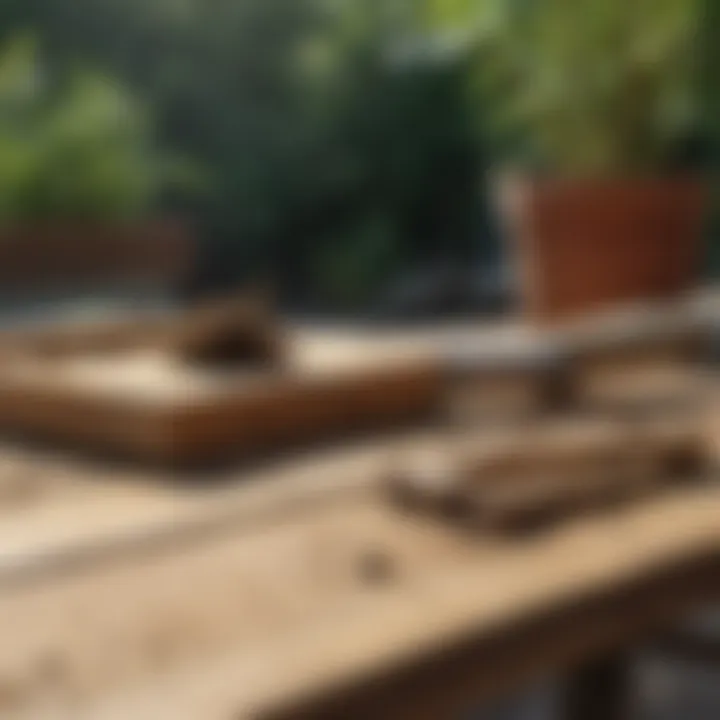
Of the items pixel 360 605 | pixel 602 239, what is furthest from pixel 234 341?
pixel 602 239

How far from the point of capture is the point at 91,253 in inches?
53.7

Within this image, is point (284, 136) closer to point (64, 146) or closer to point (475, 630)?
point (64, 146)

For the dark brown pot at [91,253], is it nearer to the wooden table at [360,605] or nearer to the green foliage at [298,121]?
the green foliage at [298,121]

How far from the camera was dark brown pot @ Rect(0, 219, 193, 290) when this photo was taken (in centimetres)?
132

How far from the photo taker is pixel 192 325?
1.11 metres

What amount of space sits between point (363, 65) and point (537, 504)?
3.45ft

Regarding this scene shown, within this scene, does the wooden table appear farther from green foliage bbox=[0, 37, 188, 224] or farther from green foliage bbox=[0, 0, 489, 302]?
green foliage bbox=[0, 0, 489, 302]

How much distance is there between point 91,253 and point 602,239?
1.70 ft

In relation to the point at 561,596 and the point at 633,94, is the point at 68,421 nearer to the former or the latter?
the point at 561,596

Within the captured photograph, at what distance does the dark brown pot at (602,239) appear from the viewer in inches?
57.2

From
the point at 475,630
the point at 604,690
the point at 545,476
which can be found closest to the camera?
the point at 475,630

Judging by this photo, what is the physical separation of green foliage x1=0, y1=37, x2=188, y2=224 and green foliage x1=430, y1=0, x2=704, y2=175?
426 millimetres

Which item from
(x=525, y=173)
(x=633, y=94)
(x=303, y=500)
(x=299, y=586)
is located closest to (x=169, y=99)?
(x=525, y=173)

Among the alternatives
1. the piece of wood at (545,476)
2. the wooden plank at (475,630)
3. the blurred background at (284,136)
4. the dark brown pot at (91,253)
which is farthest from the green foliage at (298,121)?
the wooden plank at (475,630)
